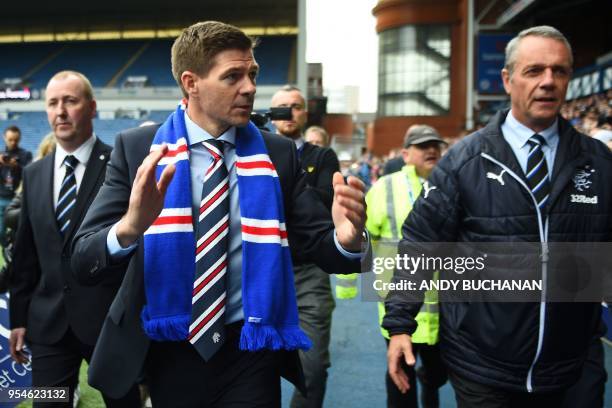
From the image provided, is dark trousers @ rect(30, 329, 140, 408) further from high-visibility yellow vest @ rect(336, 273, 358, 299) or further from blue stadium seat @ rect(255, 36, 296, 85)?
blue stadium seat @ rect(255, 36, 296, 85)

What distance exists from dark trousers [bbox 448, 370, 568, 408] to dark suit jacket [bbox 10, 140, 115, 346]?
1.58m

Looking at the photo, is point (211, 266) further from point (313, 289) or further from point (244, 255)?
point (313, 289)

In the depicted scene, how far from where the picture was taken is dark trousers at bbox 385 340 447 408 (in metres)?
3.50

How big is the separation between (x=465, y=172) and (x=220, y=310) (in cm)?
106

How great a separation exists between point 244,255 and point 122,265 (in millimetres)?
387

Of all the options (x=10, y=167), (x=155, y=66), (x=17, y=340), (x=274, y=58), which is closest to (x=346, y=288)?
(x=17, y=340)

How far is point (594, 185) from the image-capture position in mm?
2258

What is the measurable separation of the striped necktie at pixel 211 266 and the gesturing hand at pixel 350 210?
39 cm

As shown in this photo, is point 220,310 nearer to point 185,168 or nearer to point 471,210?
point 185,168

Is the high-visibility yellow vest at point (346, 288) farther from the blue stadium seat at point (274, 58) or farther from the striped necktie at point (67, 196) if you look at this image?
the blue stadium seat at point (274, 58)

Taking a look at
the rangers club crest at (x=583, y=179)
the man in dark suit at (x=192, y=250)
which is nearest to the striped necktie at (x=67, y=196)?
the man in dark suit at (x=192, y=250)

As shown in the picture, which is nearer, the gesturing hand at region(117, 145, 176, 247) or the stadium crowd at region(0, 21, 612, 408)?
the gesturing hand at region(117, 145, 176, 247)

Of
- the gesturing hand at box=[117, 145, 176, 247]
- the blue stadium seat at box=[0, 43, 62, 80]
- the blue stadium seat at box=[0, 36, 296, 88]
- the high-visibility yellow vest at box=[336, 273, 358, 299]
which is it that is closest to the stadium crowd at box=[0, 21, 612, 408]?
the gesturing hand at box=[117, 145, 176, 247]

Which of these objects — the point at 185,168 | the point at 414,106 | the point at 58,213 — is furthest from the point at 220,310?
the point at 414,106
